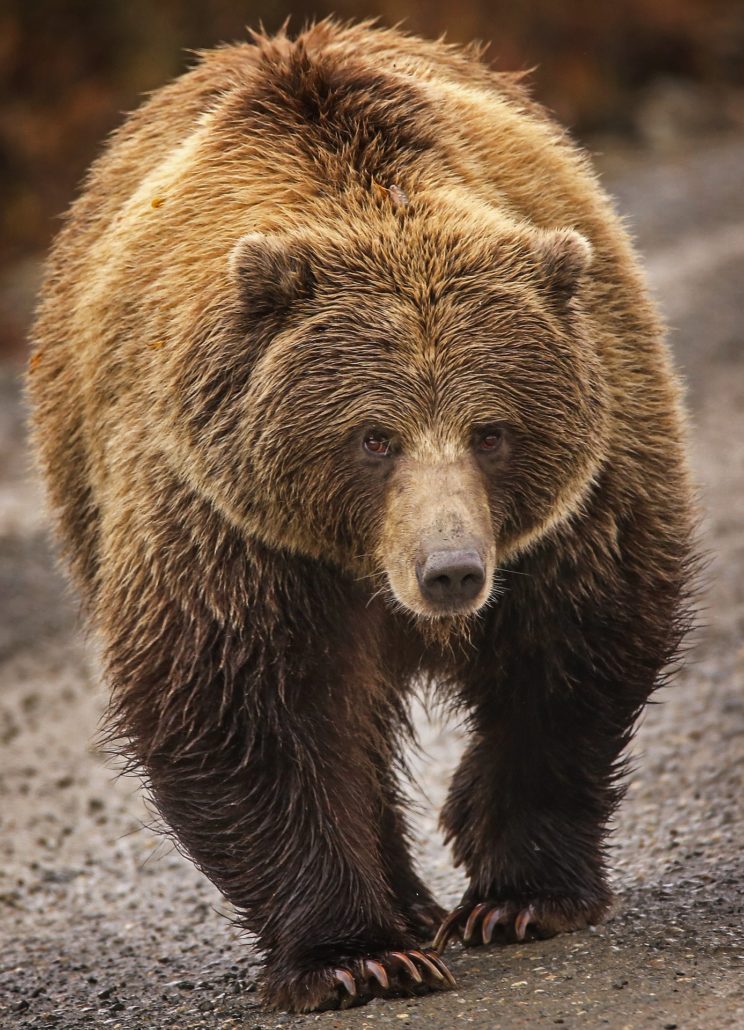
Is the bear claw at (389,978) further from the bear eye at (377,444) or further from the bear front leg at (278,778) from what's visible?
the bear eye at (377,444)

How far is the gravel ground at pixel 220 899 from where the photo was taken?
16.1 feet

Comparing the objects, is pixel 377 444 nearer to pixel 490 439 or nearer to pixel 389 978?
pixel 490 439

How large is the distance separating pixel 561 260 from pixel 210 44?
61.4ft

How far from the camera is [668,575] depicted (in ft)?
18.1

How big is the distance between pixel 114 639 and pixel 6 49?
15776 mm

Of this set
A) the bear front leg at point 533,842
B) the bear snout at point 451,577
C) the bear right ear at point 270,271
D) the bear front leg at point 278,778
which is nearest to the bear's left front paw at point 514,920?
the bear front leg at point 533,842

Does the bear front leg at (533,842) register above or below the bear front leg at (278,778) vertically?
below

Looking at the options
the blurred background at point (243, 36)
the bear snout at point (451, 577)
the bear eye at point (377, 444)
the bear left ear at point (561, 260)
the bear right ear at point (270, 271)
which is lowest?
the blurred background at point (243, 36)

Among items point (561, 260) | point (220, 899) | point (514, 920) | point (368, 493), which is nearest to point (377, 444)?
point (368, 493)

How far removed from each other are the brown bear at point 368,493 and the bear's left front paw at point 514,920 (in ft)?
0.04

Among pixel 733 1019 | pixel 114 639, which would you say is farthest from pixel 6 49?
pixel 733 1019

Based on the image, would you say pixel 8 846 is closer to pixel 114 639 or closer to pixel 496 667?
pixel 114 639

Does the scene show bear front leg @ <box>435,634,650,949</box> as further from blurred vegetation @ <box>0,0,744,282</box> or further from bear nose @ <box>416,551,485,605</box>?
blurred vegetation @ <box>0,0,744,282</box>

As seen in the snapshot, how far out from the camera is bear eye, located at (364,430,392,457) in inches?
192
